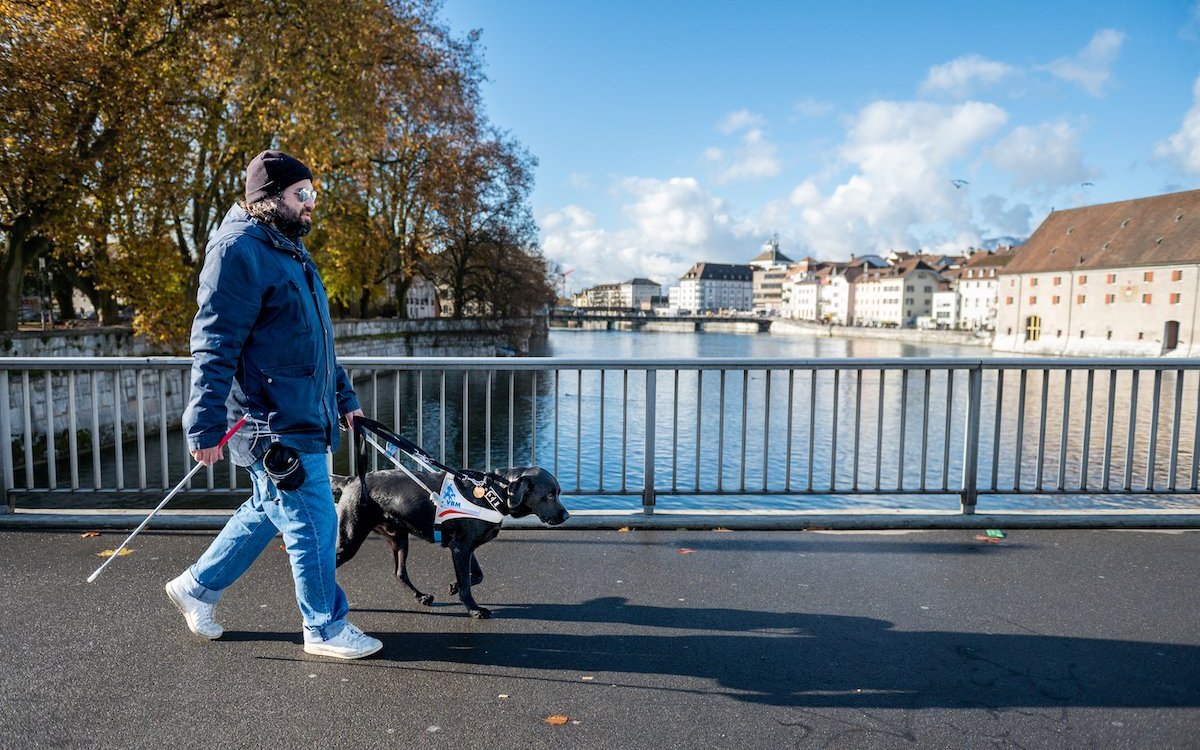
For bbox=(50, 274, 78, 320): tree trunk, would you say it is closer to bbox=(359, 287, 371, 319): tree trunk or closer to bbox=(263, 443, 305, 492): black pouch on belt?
bbox=(359, 287, 371, 319): tree trunk

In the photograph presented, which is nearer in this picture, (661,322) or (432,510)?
(432,510)

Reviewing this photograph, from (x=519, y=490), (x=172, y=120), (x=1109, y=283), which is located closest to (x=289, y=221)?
(x=519, y=490)

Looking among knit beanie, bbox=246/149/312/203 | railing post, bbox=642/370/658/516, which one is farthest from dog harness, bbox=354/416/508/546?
railing post, bbox=642/370/658/516

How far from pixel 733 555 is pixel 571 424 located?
52.8ft

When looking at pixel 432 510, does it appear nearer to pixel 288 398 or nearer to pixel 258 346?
pixel 288 398

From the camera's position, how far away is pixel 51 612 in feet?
14.6

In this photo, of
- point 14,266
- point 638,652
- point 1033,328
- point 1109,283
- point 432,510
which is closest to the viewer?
point 638,652

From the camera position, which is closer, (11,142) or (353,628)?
(353,628)

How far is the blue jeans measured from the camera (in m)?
3.78

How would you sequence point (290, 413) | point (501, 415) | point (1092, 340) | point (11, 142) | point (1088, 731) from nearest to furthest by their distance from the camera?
point (1088, 731) → point (290, 413) → point (11, 142) → point (501, 415) → point (1092, 340)

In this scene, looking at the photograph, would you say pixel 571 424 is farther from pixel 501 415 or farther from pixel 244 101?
pixel 244 101

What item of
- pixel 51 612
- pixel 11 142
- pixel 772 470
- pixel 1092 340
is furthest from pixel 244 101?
pixel 1092 340

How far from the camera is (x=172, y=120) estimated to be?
69.7 ft

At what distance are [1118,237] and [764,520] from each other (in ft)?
300
